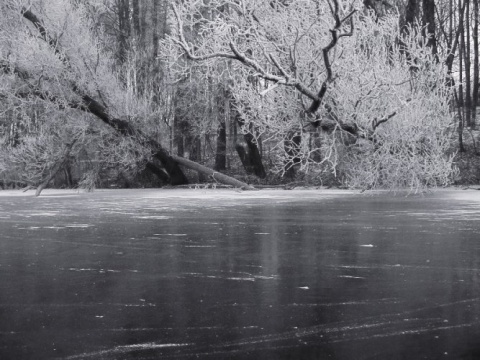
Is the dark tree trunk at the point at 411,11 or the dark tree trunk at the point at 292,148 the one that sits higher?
the dark tree trunk at the point at 411,11

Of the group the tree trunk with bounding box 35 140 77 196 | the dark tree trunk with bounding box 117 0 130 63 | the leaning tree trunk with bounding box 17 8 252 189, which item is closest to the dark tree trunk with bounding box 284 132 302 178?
the leaning tree trunk with bounding box 17 8 252 189

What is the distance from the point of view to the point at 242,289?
432 cm

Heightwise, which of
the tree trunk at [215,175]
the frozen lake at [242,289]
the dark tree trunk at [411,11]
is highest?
the dark tree trunk at [411,11]

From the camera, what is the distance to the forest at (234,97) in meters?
13.0

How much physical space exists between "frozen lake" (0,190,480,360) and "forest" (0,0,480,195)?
4756 millimetres

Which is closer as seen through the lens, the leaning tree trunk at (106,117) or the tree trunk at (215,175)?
the leaning tree trunk at (106,117)

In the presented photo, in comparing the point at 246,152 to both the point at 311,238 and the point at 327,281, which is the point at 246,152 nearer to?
the point at 311,238

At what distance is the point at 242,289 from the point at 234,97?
45.6 ft

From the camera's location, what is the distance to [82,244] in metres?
6.71

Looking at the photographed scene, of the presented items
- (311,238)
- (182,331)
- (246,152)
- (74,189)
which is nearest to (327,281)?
(182,331)

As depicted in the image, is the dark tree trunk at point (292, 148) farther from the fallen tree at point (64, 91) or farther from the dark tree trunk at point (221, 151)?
the fallen tree at point (64, 91)

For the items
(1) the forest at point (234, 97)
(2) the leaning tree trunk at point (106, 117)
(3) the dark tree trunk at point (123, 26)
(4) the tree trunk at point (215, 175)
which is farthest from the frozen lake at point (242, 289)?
(3) the dark tree trunk at point (123, 26)

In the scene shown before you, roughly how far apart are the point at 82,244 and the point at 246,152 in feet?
49.1

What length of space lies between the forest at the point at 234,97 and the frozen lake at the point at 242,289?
476cm
